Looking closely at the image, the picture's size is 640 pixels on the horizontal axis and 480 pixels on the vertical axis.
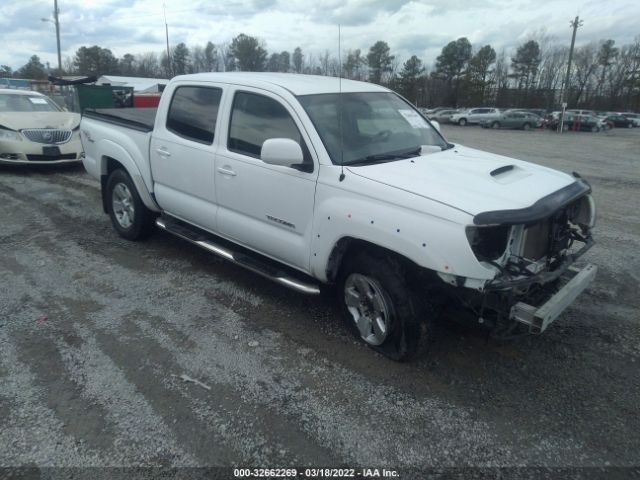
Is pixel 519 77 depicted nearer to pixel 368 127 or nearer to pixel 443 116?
pixel 443 116

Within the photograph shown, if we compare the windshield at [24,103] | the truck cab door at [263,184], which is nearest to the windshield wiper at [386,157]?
the truck cab door at [263,184]

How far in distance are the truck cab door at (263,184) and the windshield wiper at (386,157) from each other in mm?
360

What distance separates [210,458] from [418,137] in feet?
10.1

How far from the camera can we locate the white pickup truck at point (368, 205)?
3.01 metres

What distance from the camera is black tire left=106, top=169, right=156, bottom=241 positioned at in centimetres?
564

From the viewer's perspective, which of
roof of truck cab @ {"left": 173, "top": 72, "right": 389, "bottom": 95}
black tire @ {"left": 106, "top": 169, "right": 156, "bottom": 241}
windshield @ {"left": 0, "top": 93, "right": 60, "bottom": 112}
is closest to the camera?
roof of truck cab @ {"left": 173, "top": 72, "right": 389, "bottom": 95}

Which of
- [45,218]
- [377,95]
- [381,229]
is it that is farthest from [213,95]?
[45,218]

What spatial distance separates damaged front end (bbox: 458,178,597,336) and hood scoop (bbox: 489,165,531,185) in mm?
301

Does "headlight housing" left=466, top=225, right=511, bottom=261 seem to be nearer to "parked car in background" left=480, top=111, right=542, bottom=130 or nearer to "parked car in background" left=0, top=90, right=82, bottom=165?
"parked car in background" left=0, top=90, right=82, bottom=165

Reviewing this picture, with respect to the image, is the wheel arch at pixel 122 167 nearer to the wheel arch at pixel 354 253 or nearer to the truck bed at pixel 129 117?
the truck bed at pixel 129 117

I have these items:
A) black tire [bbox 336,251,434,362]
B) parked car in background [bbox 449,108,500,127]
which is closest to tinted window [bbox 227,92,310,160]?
black tire [bbox 336,251,434,362]

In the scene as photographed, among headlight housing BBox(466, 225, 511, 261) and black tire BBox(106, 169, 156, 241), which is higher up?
headlight housing BBox(466, 225, 511, 261)

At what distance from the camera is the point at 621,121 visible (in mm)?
45219

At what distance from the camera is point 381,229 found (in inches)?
124
